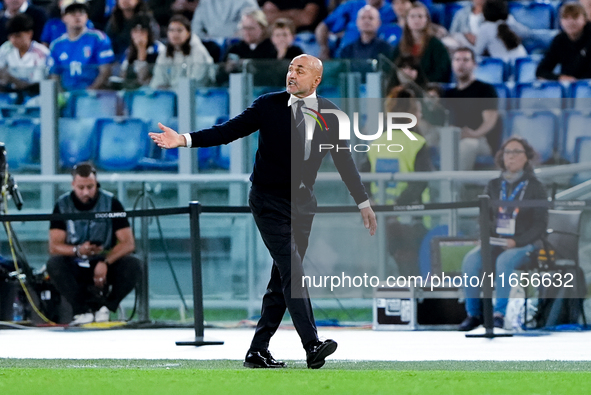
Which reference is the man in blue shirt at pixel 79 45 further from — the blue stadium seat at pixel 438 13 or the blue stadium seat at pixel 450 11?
the blue stadium seat at pixel 450 11

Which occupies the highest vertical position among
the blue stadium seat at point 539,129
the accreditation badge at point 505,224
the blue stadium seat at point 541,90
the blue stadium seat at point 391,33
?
the blue stadium seat at point 391,33

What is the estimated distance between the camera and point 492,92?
10773 millimetres

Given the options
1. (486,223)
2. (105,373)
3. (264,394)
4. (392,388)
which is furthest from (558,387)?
(486,223)

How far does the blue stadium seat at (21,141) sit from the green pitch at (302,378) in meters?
3.98

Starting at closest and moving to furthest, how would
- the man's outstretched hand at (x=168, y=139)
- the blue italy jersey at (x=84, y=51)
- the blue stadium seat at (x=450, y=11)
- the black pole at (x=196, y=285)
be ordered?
the man's outstretched hand at (x=168, y=139) < the black pole at (x=196, y=285) < the blue italy jersey at (x=84, y=51) < the blue stadium seat at (x=450, y=11)

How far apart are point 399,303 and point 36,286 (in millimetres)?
3339

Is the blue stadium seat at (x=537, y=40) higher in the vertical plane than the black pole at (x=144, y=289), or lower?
higher

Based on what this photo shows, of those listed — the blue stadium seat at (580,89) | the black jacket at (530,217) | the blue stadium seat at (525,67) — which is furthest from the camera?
the blue stadium seat at (525,67)

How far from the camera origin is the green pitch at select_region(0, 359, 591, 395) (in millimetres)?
4719

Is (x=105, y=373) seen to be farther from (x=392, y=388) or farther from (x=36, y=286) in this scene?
(x=36, y=286)

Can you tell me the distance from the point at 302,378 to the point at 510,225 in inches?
165

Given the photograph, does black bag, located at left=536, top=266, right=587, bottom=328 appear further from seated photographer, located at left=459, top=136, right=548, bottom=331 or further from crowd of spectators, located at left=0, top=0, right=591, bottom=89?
crowd of spectators, located at left=0, top=0, right=591, bottom=89

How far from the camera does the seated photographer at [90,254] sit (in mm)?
9359

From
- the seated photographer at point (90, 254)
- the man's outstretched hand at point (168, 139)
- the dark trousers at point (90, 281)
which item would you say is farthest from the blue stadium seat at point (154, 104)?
the man's outstretched hand at point (168, 139)
